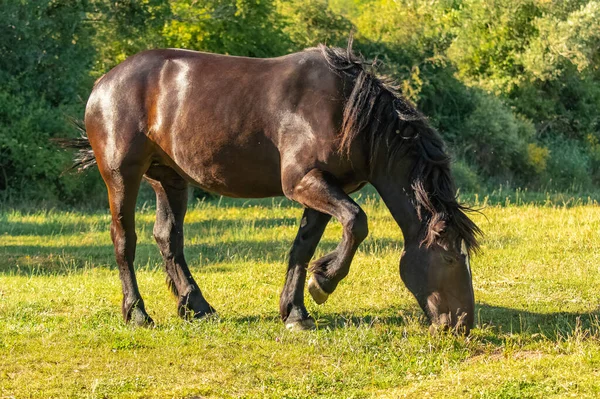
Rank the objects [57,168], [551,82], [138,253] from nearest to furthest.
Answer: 1. [138,253]
2. [57,168]
3. [551,82]

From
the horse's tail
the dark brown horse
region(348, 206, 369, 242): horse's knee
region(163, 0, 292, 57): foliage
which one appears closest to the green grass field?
the dark brown horse

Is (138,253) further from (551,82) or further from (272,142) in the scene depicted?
(551,82)

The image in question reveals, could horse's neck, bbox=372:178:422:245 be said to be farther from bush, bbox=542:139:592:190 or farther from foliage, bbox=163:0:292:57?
bush, bbox=542:139:592:190

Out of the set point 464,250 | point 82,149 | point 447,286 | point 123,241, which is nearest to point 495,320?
point 464,250

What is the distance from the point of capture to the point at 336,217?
24.1 feet

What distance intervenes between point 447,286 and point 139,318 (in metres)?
2.72

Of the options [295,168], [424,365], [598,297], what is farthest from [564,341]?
[295,168]

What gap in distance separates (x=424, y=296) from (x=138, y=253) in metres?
6.20

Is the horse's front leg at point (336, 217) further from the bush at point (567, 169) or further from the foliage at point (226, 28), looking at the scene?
the bush at point (567, 169)

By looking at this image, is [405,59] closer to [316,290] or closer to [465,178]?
[465,178]

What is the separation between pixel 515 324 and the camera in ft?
27.0

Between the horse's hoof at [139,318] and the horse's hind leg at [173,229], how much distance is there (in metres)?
0.49

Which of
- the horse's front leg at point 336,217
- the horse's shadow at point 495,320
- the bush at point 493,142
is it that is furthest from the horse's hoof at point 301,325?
the bush at point 493,142

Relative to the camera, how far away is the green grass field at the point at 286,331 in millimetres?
6266
